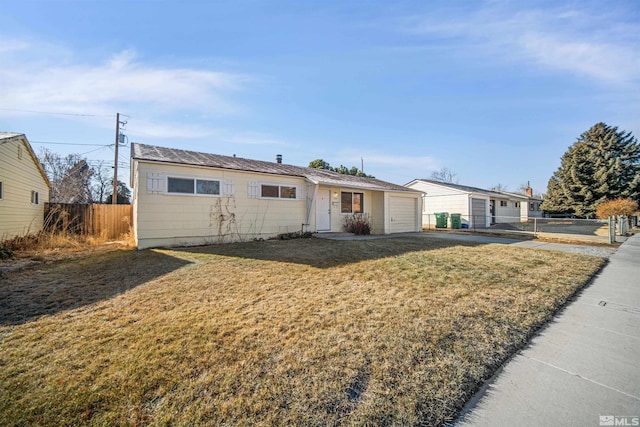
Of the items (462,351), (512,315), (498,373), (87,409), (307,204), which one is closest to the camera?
(87,409)

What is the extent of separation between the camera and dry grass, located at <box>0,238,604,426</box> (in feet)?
6.13

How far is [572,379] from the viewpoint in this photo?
2.29 m

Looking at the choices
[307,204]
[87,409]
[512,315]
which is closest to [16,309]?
[87,409]

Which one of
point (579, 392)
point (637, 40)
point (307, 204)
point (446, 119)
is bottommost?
point (579, 392)

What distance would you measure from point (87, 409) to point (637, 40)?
13900 mm

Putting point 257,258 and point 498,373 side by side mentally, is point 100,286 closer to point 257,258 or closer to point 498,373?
point 257,258

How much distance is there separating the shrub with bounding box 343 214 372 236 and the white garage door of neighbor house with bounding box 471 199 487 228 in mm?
11476

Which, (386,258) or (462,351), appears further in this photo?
(386,258)

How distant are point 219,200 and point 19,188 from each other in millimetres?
7979

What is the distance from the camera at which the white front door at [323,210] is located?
40.9 feet

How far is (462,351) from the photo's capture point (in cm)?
263

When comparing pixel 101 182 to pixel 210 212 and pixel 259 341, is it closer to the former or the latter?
pixel 210 212

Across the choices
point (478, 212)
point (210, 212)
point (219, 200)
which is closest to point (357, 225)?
point (219, 200)

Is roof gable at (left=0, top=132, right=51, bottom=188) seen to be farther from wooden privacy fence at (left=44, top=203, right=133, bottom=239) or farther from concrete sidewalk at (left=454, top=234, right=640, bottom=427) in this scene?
concrete sidewalk at (left=454, top=234, right=640, bottom=427)
